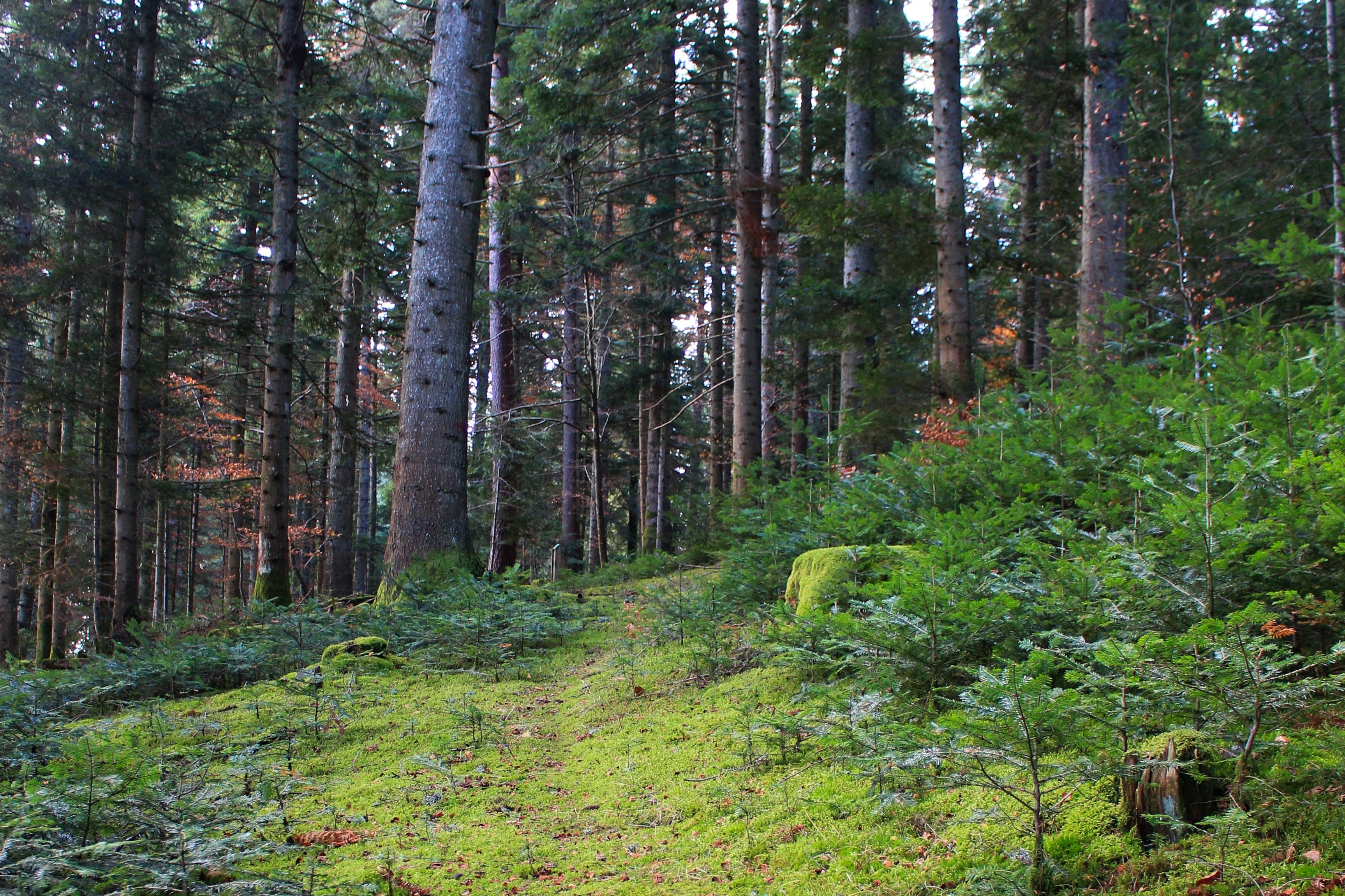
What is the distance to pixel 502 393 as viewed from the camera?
667 inches

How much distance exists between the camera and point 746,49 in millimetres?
11672

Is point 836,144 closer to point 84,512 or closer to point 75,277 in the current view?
point 75,277

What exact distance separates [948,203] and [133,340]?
12505 millimetres

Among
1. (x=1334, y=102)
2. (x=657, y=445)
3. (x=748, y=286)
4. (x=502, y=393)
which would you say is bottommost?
(x=657, y=445)

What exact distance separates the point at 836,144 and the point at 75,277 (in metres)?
13.8

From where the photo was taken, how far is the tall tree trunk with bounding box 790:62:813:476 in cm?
1292

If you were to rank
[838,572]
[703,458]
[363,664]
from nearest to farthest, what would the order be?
1. [838,572]
2. [363,664]
3. [703,458]

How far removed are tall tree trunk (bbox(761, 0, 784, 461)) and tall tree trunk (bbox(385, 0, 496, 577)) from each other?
425 centimetres

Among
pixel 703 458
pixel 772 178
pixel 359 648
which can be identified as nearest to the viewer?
pixel 359 648

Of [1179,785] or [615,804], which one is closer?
[1179,785]

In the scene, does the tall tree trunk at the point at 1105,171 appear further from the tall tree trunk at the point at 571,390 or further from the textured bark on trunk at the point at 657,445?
the textured bark on trunk at the point at 657,445

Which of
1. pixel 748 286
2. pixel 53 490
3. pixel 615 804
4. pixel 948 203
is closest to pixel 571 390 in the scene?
pixel 748 286

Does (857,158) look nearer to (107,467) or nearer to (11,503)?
(107,467)

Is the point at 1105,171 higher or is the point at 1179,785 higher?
the point at 1105,171
